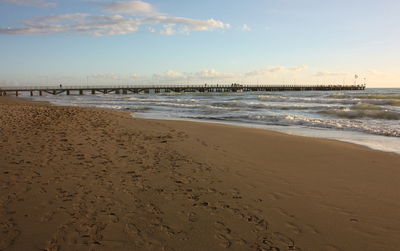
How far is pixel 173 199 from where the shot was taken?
455cm

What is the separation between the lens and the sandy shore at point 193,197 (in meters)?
3.44

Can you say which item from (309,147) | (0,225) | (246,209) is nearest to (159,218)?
(246,209)

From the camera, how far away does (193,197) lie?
464 cm

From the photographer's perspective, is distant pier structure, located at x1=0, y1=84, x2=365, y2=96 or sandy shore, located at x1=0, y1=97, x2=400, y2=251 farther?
distant pier structure, located at x1=0, y1=84, x2=365, y2=96

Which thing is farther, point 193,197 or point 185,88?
point 185,88

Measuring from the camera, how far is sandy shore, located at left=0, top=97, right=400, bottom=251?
3439 mm

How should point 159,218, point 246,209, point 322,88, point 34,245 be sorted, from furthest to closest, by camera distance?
1. point 322,88
2. point 246,209
3. point 159,218
4. point 34,245

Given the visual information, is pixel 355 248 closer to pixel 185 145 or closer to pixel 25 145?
pixel 185 145

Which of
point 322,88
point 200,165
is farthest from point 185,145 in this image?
point 322,88

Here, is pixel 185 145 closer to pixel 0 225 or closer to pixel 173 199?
pixel 173 199

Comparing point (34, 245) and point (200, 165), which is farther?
point (200, 165)

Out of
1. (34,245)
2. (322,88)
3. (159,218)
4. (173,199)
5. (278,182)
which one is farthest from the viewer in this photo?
(322,88)

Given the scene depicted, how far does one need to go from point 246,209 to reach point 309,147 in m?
4.94

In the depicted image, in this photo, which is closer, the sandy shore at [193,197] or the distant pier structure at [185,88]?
the sandy shore at [193,197]
